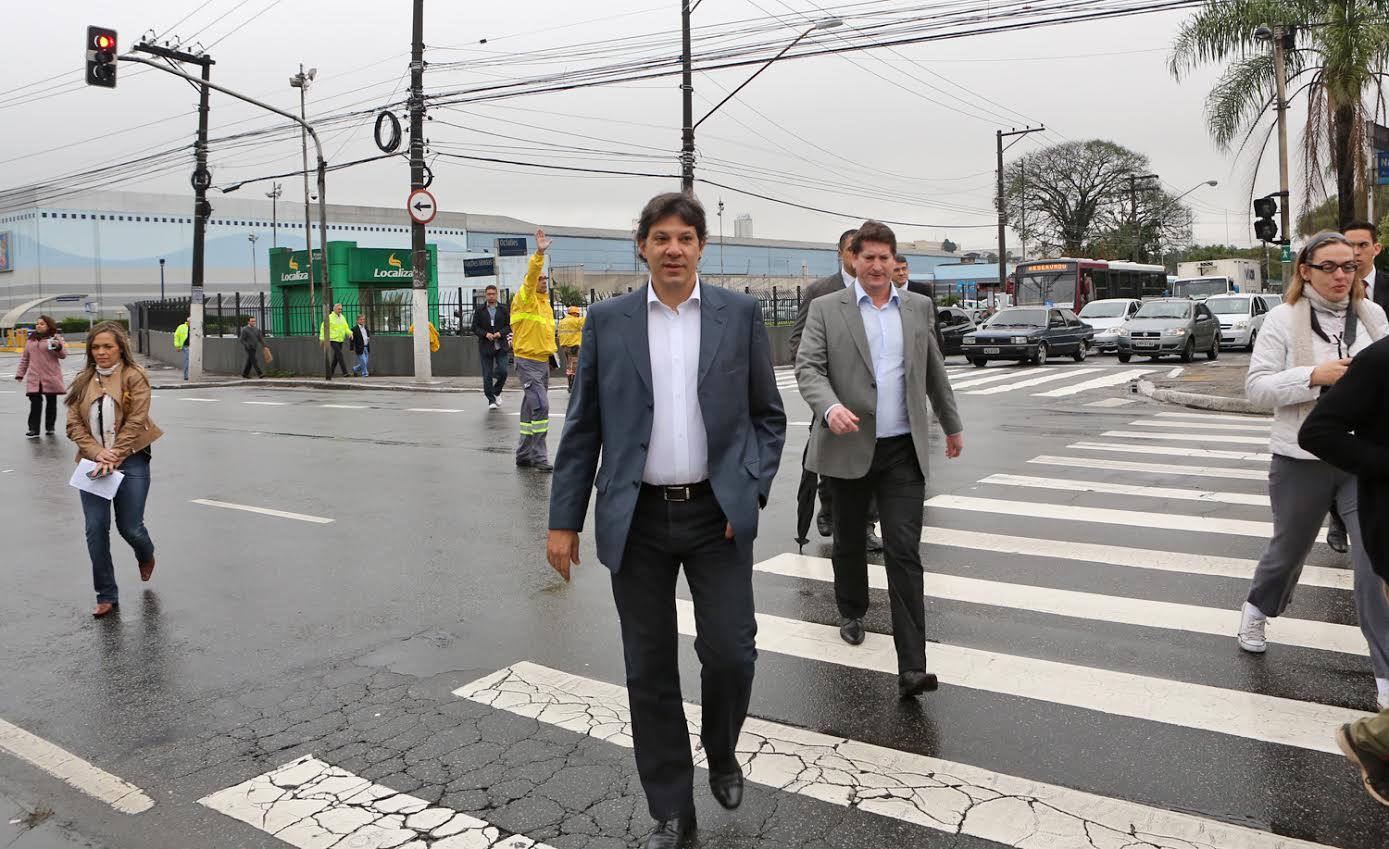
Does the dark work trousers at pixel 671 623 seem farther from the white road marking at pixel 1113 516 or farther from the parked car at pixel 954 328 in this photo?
the parked car at pixel 954 328

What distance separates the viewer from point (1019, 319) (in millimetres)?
29469

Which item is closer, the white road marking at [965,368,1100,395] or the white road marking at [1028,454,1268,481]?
the white road marking at [1028,454,1268,481]

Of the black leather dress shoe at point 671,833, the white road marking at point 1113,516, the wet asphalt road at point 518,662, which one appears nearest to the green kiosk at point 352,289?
the wet asphalt road at point 518,662

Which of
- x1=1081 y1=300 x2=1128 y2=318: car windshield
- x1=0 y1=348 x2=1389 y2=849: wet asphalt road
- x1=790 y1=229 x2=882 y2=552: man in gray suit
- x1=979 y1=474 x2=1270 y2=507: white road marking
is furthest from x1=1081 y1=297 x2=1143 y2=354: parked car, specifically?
x1=790 y1=229 x2=882 y2=552: man in gray suit

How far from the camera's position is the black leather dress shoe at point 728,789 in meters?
3.64

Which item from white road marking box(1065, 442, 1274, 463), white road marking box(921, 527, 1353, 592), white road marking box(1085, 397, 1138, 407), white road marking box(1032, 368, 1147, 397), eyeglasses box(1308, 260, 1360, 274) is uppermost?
eyeglasses box(1308, 260, 1360, 274)

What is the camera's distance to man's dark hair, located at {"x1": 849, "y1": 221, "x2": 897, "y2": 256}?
16.0 ft

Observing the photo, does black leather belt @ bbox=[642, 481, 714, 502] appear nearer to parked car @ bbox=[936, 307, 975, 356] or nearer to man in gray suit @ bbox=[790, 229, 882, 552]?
man in gray suit @ bbox=[790, 229, 882, 552]

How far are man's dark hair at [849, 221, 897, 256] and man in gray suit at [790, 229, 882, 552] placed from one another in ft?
1.55

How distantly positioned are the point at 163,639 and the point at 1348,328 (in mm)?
5839

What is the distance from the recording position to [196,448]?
45.9 feet

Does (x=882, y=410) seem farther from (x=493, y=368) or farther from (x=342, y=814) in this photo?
(x=493, y=368)

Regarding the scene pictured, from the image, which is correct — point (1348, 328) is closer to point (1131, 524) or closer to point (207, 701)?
point (1131, 524)

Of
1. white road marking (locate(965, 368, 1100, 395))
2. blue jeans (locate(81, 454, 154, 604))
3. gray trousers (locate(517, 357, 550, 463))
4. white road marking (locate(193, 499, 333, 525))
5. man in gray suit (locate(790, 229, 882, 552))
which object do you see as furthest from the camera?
white road marking (locate(965, 368, 1100, 395))
